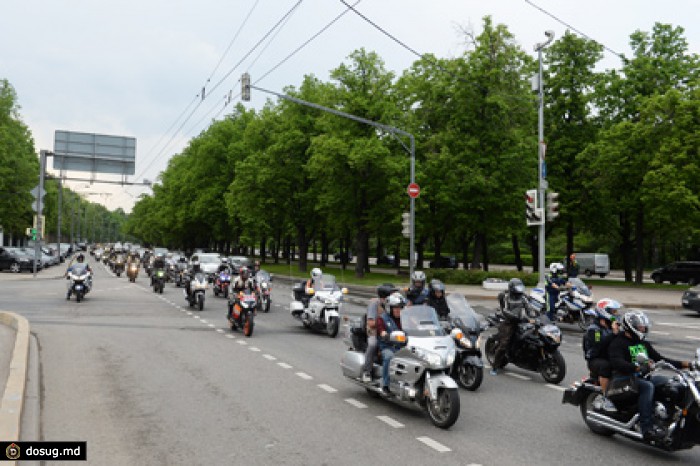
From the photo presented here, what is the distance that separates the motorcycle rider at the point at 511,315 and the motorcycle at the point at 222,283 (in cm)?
1562

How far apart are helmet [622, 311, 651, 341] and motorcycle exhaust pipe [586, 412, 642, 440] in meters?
0.79

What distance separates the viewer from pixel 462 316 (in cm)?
929

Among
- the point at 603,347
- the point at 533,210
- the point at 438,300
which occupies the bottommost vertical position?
the point at 603,347

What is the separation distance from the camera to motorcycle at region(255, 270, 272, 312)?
19409 mm

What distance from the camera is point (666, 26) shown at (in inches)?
1484

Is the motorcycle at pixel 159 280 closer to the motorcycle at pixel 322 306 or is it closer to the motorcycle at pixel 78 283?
the motorcycle at pixel 78 283

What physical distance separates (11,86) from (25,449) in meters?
67.0

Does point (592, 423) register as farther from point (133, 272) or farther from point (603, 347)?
point (133, 272)

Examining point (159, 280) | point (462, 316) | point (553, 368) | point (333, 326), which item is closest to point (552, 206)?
point (333, 326)

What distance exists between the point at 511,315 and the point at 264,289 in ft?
37.0

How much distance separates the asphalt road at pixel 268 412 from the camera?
5734 millimetres

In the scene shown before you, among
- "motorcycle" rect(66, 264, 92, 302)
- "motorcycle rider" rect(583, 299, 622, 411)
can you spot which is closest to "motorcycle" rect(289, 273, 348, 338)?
"motorcycle rider" rect(583, 299, 622, 411)

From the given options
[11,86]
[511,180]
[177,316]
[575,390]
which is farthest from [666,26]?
[11,86]

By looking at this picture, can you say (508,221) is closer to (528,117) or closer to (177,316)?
(528,117)
